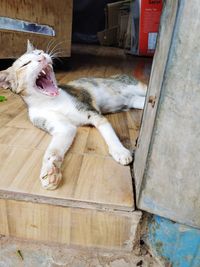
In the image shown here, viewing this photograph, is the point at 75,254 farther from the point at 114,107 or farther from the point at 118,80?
the point at 118,80

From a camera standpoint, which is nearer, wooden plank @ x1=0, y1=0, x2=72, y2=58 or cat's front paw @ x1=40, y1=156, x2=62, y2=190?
cat's front paw @ x1=40, y1=156, x2=62, y2=190

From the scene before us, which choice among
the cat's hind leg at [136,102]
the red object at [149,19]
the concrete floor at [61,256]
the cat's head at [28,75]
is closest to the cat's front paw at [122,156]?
the concrete floor at [61,256]

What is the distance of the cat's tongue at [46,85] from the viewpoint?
1365mm

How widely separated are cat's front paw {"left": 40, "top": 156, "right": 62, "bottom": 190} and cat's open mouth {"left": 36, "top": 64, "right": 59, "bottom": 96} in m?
0.49

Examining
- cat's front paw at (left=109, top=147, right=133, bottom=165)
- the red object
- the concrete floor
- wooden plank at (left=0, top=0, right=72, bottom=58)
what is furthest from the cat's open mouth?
the red object

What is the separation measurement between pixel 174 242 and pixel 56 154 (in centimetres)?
50

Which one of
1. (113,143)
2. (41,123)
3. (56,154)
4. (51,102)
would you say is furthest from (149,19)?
(56,154)

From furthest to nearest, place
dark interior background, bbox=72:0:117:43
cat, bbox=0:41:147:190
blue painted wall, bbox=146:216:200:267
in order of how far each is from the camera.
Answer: dark interior background, bbox=72:0:117:43 < cat, bbox=0:41:147:190 < blue painted wall, bbox=146:216:200:267

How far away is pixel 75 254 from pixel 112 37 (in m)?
5.95

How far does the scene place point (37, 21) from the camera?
2.43 metres

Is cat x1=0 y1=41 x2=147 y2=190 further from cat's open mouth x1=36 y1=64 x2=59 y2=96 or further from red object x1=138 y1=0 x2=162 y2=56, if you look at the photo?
red object x1=138 y1=0 x2=162 y2=56

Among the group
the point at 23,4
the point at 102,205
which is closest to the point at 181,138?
the point at 102,205

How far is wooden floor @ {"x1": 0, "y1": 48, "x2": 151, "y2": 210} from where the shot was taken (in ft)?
2.81

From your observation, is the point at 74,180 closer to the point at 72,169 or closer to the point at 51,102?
the point at 72,169
